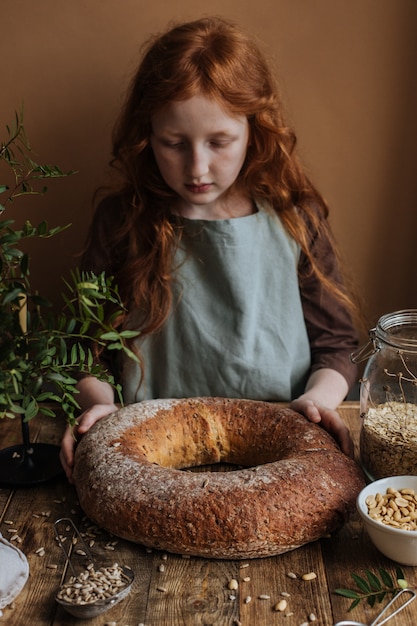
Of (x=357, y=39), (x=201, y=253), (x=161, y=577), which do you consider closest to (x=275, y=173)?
(x=201, y=253)

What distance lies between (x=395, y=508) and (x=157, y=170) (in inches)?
39.3

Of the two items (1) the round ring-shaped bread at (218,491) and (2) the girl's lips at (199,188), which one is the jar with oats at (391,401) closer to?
(1) the round ring-shaped bread at (218,491)

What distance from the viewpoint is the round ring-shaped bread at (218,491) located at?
1168 mm

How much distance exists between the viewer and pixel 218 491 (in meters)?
1.19

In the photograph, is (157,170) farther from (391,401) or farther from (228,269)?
(391,401)

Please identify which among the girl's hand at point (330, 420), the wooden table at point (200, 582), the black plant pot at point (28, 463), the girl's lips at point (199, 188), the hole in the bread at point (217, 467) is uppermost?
the girl's lips at point (199, 188)

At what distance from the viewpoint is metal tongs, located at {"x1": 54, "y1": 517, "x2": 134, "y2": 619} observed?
1.07m

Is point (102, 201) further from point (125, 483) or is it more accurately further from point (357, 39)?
point (125, 483)

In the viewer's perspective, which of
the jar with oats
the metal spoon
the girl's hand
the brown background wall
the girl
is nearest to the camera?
the metal spoon

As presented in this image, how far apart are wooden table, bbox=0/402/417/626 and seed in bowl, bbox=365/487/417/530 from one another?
0.23 ft

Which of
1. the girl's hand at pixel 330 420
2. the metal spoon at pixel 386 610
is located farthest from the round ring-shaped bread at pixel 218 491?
the metal spoon at pixel 386 610

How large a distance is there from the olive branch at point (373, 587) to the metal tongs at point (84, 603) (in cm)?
31

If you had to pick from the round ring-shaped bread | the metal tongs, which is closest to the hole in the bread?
the round ring-shaped bread

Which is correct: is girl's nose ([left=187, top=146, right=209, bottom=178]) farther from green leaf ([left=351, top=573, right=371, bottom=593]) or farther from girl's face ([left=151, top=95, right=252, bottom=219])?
green leaf ([left=351, top=573, right=371, bottom=593])
